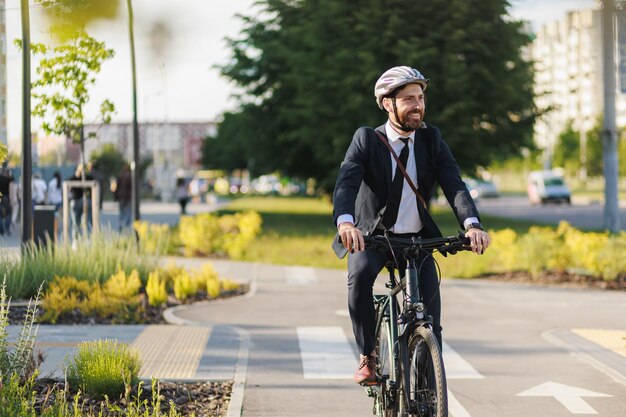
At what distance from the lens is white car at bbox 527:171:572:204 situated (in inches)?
2387

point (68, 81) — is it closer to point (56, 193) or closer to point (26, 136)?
point (26, 136)

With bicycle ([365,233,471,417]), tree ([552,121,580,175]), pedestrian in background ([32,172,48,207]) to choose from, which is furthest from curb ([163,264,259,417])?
tree ([552,121,580,175])

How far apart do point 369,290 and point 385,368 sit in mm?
390

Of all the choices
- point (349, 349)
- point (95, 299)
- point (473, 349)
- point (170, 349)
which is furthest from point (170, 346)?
point (473, 349)

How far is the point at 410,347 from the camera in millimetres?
4984

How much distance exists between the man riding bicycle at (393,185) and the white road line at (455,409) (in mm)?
1441

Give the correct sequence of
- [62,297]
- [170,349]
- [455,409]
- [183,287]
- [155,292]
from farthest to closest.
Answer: [183,287], [155,292], [62,297], [170,349], [455,409]

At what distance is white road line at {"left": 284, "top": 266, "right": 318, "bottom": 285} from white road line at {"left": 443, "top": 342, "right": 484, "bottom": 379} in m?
6.98

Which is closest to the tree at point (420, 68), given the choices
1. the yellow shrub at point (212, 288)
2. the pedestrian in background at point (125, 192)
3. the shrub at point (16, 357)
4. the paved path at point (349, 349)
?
the pedestrian in background at point (125, 192)

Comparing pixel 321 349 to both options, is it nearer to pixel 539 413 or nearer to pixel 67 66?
pixel 539 413

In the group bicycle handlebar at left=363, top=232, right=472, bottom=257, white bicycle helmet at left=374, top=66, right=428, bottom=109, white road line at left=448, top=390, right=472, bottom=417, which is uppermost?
white bicycle helmet at left=374, top=66, right=428, bottom=109

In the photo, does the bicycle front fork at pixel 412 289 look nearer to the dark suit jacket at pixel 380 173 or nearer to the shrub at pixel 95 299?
the dark suit jacket at pixel 380 173

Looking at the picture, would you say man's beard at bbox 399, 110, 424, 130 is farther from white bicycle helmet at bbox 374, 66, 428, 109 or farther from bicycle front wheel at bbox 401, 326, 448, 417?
bicycle front wheel at bbox 401, 326, 448, 417

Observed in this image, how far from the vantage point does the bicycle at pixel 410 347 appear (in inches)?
186
